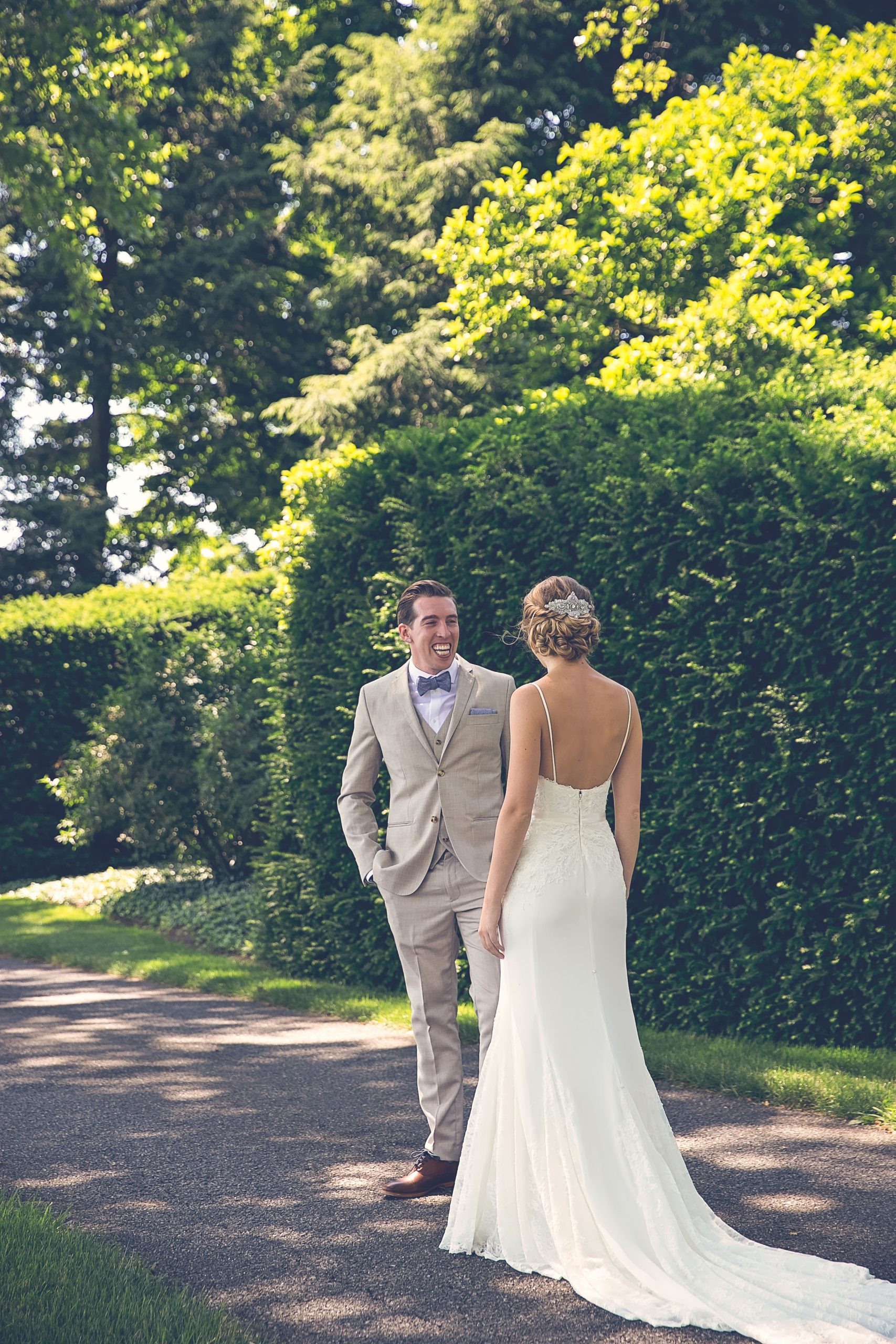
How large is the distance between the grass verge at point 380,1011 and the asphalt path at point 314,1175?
0.50 ft

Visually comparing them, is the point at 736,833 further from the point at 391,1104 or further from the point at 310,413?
the point at 310,413

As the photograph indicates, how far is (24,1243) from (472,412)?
53.1 feet

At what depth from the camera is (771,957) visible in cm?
710

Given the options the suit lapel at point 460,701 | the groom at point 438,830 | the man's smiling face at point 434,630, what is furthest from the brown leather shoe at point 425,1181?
the man's smiling face at point 434,630

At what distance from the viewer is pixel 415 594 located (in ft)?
16.7

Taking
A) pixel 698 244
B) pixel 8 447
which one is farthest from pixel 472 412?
pixel 8 447

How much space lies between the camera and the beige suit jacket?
5.04m

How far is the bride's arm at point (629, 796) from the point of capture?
4.48m

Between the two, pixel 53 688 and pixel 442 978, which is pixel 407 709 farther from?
pixel 53 688

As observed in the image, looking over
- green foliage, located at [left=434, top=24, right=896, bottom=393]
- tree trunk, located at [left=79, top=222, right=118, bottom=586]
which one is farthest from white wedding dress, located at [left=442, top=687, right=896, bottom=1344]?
tree trunk, located at [left=79, top=222, right=118, bottom=586]

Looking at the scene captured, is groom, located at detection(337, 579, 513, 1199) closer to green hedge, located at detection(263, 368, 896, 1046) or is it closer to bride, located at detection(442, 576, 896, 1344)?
bride, located at detection(442, 576, 896, 1344)

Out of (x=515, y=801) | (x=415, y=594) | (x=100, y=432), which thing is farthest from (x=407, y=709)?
(x=100, y=432)

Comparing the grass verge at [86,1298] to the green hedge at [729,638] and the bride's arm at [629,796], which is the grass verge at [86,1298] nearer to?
the bride's arm at [629,796]

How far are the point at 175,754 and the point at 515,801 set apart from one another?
34.6ft
